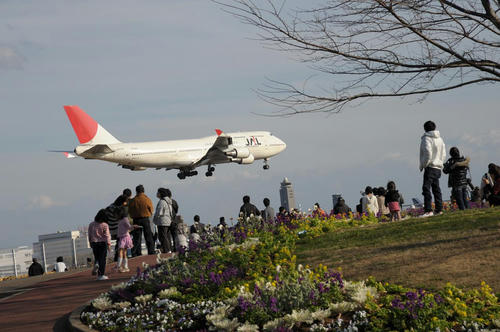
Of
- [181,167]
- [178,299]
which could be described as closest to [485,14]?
[178,299]

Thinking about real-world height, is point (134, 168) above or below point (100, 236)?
above

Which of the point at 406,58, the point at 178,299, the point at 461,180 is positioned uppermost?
the point at 406,58

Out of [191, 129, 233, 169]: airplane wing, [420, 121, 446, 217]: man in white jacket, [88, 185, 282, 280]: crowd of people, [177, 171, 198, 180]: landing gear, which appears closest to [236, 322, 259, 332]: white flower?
[420, 121, 446, 217]: man in white jacket

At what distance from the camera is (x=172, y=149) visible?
52.8 meters

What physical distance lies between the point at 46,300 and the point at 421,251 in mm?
8489

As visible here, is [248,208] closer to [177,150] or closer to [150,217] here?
[150,217]

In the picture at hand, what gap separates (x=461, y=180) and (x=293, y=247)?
694 centimetres

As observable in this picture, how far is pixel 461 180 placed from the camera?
17219 millimetres

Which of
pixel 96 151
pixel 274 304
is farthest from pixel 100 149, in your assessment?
pixel 274 304

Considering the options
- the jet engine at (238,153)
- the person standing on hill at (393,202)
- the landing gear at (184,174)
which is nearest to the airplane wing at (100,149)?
the landing gear at (184,174)

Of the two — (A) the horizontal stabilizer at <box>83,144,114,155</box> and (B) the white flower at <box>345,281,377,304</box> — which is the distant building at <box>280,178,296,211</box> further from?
(B) the white flower at <box>345,281,377,304</box>

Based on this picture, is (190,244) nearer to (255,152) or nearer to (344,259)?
(344,259)

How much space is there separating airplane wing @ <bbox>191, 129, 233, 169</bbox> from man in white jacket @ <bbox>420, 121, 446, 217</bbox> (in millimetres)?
37616

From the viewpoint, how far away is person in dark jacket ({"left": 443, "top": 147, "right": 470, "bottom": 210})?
669 inches
